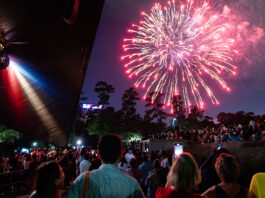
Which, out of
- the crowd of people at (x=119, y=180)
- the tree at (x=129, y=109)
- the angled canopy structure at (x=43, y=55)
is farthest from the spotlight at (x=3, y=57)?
the tree at (x=129, y=109)

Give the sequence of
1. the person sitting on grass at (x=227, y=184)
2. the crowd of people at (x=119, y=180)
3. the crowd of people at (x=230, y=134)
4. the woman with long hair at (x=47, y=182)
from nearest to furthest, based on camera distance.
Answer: the crowd of people at (x=119, y=180), the woman with long hair at (x=47, y=182), the person sitting on grass at (x=227, y=184), the crowd of people at (x=230, y=134)

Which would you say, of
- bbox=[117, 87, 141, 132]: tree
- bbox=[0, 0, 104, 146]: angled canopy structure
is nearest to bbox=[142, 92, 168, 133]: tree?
bbox=[117, 87, 141, 132]: tree

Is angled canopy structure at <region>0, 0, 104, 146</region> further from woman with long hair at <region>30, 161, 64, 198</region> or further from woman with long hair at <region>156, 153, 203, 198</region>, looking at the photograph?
woman with long hair at <region>156, 153, 203, 198</region>

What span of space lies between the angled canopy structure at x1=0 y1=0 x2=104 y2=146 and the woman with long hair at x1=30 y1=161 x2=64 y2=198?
3705 millimetres

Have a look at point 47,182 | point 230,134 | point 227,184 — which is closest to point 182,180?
point 227,184

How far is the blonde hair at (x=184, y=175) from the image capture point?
2.16 meters

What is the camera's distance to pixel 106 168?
80.0 inches

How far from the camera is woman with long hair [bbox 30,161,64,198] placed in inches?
91.7

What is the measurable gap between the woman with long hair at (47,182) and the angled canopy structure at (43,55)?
3705 mm

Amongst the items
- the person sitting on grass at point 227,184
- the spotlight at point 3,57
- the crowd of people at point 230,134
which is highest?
the spotlight at point 3,57

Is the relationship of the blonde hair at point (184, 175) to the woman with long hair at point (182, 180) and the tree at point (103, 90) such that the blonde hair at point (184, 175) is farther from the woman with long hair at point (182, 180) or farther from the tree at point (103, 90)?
the tree at point (103, 90)

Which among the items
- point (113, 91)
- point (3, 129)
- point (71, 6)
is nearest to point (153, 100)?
point (113, 91)

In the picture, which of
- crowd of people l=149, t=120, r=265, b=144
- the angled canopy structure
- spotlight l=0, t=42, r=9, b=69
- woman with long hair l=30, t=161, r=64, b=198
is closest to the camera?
woman with long hair l=30, t=161, r=64, b=198

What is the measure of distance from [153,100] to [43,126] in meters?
39.9
